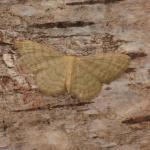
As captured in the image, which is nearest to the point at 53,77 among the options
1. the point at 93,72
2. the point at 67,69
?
the point at 67,69

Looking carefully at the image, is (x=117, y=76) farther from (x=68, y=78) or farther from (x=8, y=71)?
(x=8, y=71)

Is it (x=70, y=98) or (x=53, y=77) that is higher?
(x=53, y=77)

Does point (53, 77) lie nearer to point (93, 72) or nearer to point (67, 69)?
point (67, 69)

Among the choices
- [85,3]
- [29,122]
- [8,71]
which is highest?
[85,3]

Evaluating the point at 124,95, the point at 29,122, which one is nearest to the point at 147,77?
the point at 124,95
